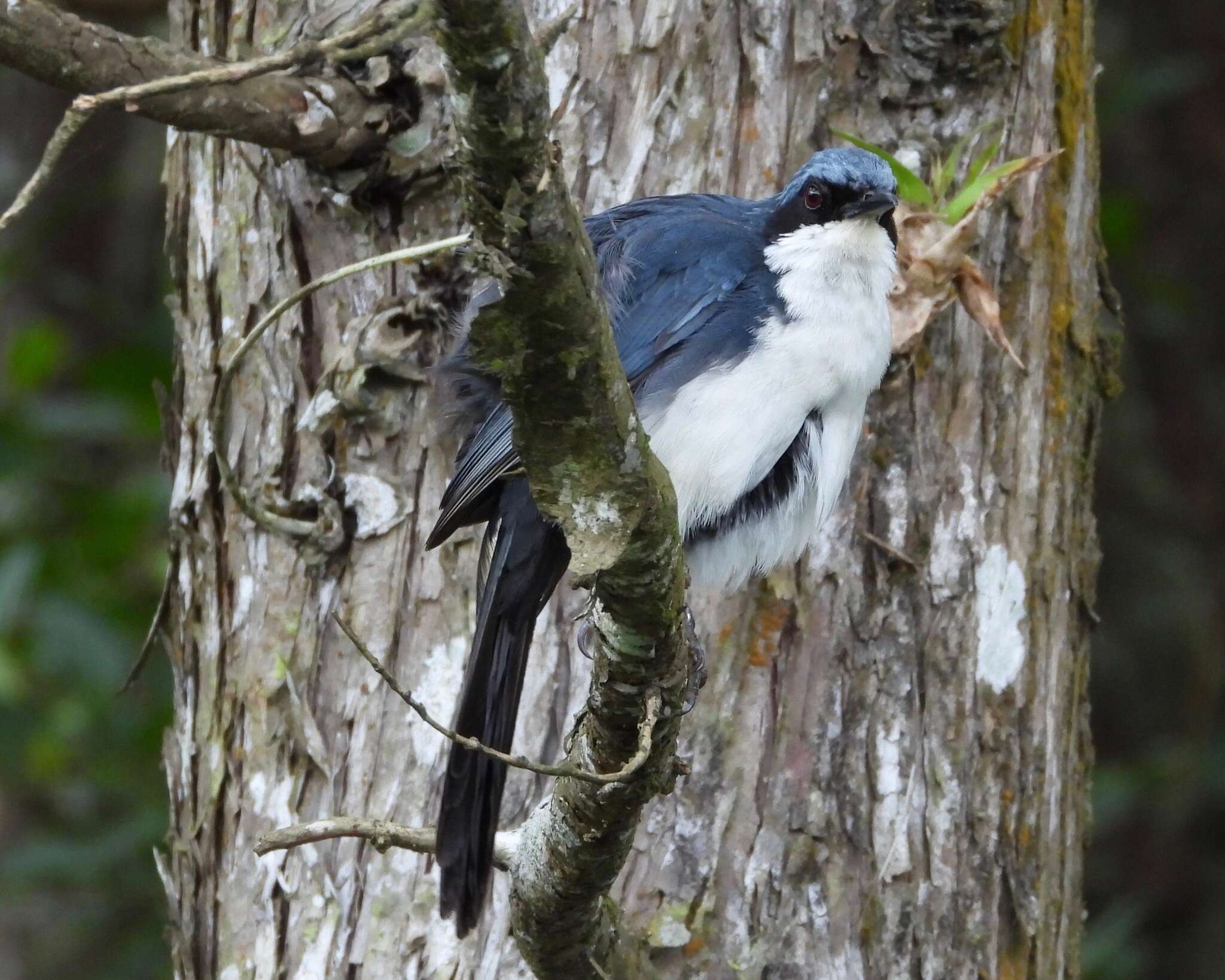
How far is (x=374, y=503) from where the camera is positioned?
311 centimetres

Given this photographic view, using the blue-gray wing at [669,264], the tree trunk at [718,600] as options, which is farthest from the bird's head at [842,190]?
the tree trunk at [718,600]

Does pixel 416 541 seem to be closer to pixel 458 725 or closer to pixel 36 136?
pixel 458 725

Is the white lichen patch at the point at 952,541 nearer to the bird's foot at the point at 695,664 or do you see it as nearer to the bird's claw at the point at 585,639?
the bird's foot at the point at 695,664

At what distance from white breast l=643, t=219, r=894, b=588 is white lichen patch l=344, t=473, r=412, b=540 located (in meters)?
0.57

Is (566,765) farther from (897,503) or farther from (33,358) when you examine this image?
(33,358)

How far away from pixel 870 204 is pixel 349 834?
161cm

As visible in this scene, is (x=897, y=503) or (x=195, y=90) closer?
(x=195, y=90)

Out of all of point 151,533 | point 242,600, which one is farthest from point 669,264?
point 151,533

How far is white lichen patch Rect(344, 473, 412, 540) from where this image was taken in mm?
3102

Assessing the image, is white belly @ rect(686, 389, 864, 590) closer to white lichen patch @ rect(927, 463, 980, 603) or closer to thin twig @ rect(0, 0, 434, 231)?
white lichen patch @ rect(927, 463, 980, 603)

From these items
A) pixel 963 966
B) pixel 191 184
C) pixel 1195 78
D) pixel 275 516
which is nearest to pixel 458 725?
pixel 275 516

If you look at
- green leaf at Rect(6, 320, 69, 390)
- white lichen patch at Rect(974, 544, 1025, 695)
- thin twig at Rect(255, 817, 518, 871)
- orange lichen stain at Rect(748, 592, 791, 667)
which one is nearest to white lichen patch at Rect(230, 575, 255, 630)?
thin twig at Rect(255, 817, 518, 871)

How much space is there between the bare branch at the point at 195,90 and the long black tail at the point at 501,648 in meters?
0.81

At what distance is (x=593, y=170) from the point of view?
318 cm
